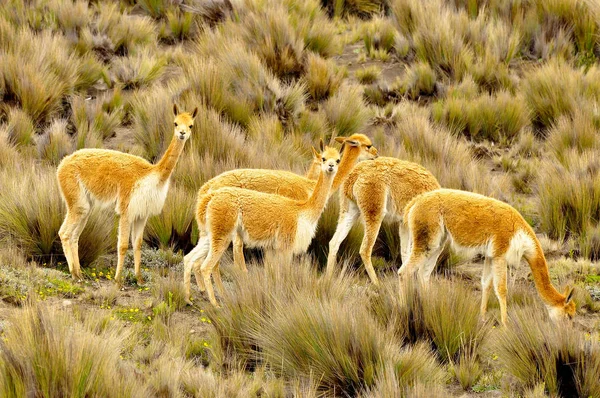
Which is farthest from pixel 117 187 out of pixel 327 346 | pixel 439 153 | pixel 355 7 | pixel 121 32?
pixel 355 7

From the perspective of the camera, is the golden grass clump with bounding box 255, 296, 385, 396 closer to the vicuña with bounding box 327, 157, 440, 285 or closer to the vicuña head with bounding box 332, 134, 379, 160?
the vicuña with bounding box 327, 157, 440, 285

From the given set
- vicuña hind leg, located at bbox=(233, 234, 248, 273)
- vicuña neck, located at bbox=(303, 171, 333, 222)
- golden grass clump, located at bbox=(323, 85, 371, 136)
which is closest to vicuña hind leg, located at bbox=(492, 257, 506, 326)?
vicuña neck, located at bbox=(303, 171, 333, 222)

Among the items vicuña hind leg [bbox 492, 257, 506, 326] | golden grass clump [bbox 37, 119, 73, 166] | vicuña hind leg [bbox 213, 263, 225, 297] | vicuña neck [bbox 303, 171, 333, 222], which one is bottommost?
golden grass clump [bbox 37, 119, 73, 166]

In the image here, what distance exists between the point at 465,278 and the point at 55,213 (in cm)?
414

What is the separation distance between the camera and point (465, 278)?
33.1ft

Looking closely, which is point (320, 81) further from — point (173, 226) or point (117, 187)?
point (117, 187)

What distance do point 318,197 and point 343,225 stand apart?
1257 mm

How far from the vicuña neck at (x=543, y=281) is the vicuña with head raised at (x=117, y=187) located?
3.22m

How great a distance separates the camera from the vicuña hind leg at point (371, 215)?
31.2ft

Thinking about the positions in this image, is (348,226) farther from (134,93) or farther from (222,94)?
(134,93)

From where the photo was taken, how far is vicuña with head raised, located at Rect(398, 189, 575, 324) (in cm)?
831

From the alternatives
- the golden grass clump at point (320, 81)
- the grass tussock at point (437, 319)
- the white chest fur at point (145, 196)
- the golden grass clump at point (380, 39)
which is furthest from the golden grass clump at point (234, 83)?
the grass tussock at point (437, 319)

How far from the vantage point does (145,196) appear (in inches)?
348

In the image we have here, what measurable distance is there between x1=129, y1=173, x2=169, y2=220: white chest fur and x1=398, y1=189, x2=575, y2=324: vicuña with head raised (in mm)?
2263
